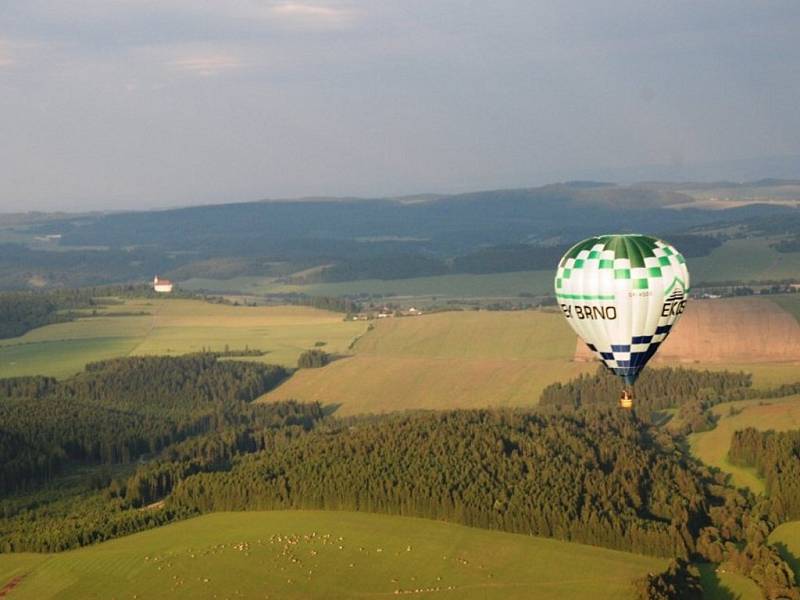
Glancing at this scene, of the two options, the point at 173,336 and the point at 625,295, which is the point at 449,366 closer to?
the point at 173,336

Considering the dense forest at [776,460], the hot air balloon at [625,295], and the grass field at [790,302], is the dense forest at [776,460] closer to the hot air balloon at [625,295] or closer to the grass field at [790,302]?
the hot air balloon at [625,295]

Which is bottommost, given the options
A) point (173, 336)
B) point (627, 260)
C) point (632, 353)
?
point (173, 336)

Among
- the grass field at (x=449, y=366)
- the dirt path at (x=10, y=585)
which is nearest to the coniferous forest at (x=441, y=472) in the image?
the grass field at (x=449, y=366)

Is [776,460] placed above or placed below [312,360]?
below

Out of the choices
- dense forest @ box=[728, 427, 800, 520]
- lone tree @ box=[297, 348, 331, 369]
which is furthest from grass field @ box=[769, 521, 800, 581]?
lone tree @ box=[297, 348, 331, 369]

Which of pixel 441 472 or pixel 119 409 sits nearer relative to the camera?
pixel 441 472

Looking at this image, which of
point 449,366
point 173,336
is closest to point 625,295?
point 449,366

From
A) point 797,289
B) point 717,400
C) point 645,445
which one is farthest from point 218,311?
point 645,445
